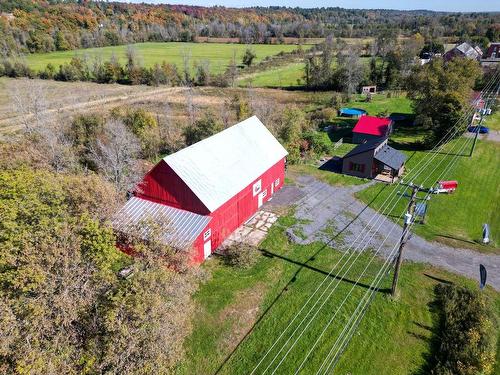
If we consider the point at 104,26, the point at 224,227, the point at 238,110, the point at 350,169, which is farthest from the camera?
the point at 104,26

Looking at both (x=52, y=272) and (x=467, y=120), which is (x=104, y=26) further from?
(x=52, y=272)

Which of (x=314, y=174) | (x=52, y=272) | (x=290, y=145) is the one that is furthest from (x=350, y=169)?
(x=52, y=272)

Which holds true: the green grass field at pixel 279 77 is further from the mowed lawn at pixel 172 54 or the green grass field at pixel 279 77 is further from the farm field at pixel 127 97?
the mowed lawn at pixel 172 54

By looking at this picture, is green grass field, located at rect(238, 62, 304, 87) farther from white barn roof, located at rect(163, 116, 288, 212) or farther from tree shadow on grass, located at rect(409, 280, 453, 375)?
tree shadow on grass, located at rect(409, 280, 453, 375)

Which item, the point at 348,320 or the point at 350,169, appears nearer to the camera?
the point at 348,320

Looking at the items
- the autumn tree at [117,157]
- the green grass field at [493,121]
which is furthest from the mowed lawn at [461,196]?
the autumn tree at [117,157]

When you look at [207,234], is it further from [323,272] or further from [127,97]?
[127,97]
